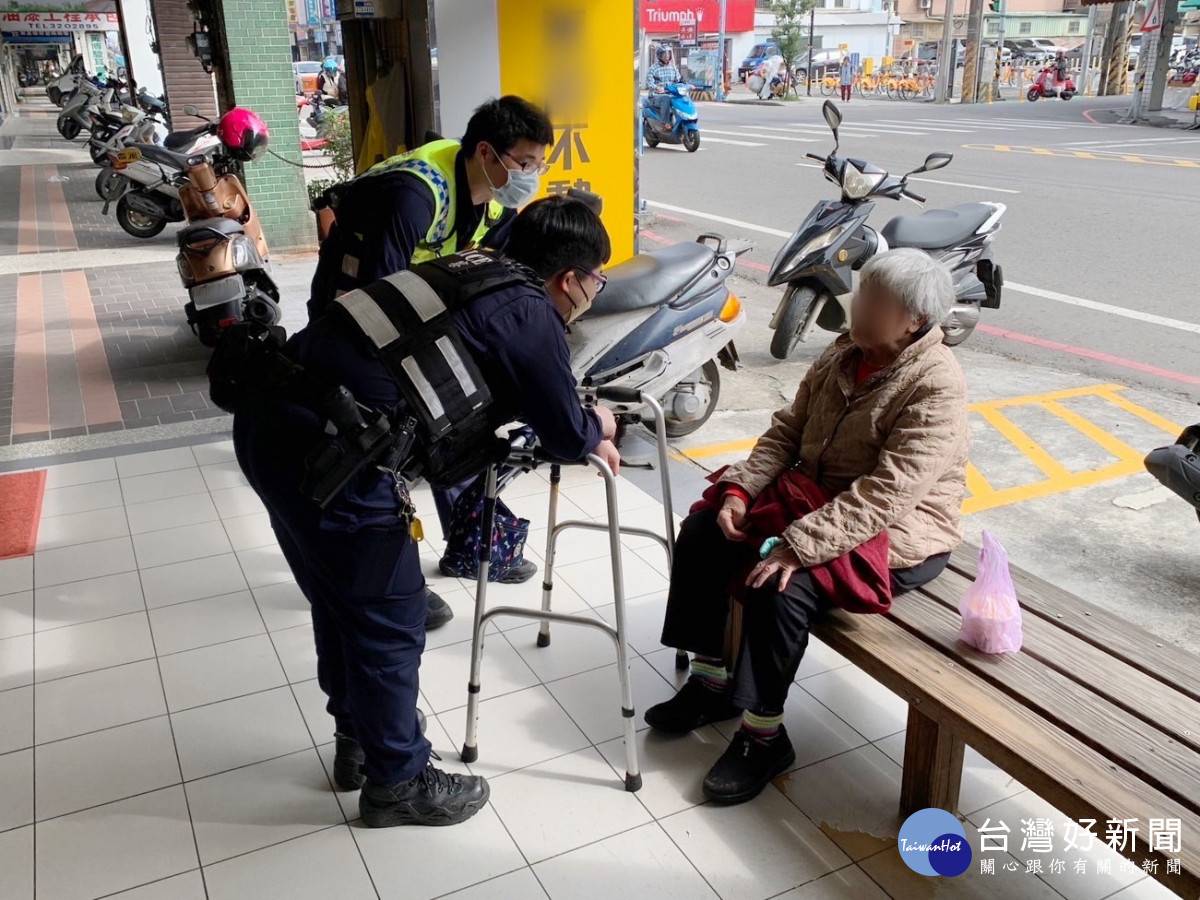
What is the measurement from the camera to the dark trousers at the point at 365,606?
7.02 feet

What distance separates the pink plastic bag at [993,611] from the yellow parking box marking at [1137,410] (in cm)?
312

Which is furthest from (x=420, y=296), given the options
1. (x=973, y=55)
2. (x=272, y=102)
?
(x=973, y=55)

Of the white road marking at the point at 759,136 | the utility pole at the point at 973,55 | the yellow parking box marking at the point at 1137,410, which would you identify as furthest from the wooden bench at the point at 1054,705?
the utility pole at the point at 973,55

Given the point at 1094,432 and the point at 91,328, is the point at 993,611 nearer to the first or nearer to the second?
the point at 1094,432

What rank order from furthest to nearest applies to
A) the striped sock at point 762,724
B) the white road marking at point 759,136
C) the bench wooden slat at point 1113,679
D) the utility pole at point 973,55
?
the utility pole at point 973,55, the white road marking at point 759,136, the striped sock at point 762,724, the bench wooden slat at point 1113,679

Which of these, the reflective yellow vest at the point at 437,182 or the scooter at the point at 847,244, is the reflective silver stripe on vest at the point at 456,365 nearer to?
the reflective yellow vest at the point at 437,182

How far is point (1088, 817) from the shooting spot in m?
1.83

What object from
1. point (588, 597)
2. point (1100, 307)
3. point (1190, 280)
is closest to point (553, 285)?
point (588, 597)

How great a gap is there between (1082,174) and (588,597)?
39.8 feet

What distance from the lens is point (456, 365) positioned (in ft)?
6.81

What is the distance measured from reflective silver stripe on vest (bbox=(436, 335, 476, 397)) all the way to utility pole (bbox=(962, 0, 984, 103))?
1221 inches

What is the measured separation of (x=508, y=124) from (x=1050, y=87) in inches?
1312

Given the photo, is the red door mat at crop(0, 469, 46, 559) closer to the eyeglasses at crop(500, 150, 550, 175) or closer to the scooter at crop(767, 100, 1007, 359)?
the eyeglasses at crop(500, 150, 550, 175)

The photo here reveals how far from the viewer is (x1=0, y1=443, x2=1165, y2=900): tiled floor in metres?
2.29
